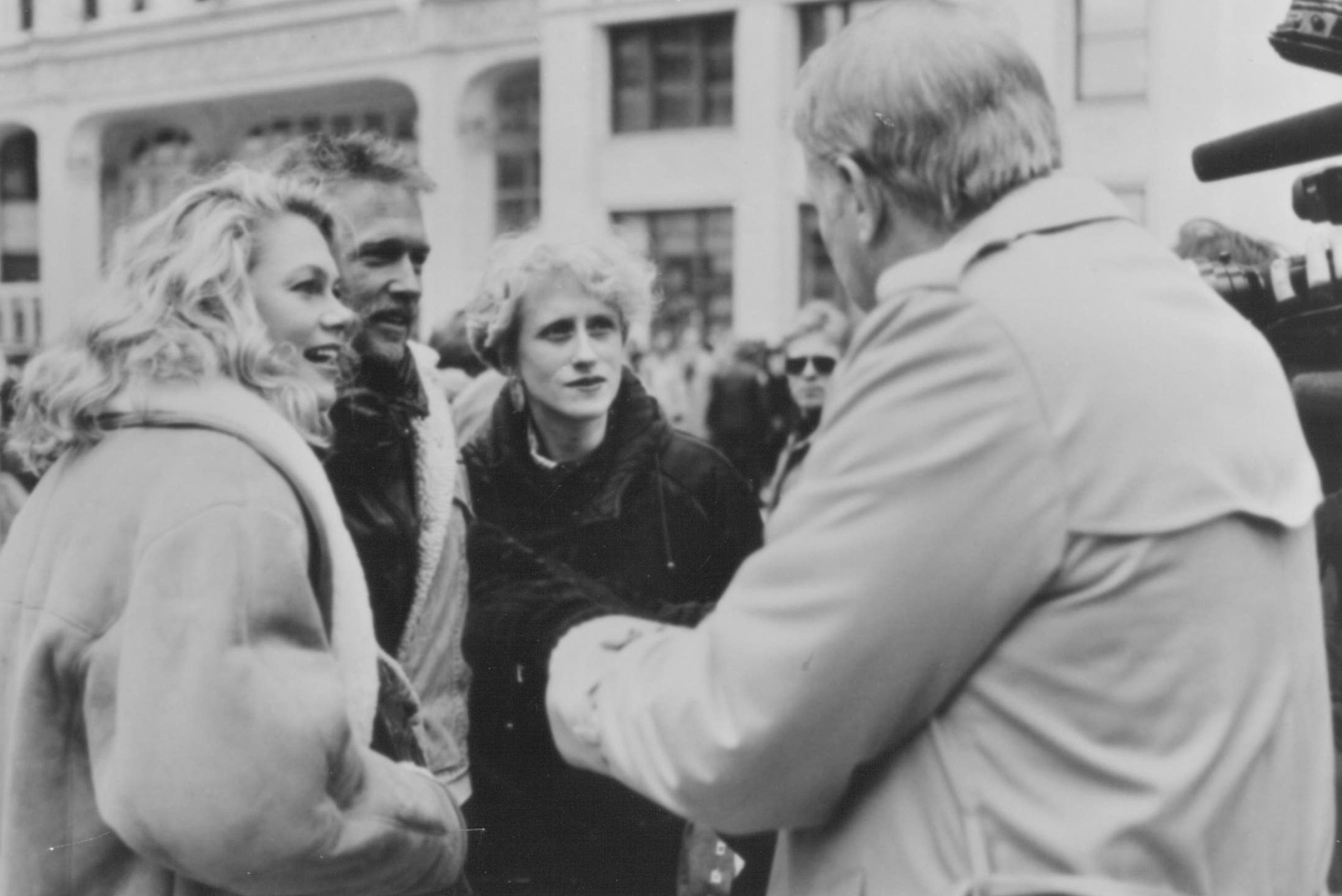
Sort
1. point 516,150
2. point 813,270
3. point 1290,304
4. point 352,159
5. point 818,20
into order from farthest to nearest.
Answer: point 516,150 < point 813,270 < point 818,20 < point 352,159 < point 1290,304

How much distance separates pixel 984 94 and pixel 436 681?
79.1 inches

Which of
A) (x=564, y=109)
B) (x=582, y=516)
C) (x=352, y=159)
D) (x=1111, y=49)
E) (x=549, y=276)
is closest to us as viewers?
(x=352, y=159)

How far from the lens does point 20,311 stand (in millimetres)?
29219

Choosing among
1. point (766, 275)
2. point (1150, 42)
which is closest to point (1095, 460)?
point (1150, 42)

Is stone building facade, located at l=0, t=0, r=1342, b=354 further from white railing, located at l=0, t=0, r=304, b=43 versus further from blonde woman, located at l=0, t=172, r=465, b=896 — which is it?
blonde woman, located at l=0, t=172, r=465, b=896

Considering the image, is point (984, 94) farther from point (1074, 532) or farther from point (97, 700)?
point (97, 700)

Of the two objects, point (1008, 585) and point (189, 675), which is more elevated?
point (1008, 585)

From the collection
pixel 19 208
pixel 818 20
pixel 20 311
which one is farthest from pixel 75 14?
pixel 818 20

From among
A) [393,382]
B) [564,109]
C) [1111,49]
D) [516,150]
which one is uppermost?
[1111,49]

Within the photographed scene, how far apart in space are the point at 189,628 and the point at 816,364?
17.7 ft

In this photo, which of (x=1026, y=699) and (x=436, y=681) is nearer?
(x=1026, y=699)

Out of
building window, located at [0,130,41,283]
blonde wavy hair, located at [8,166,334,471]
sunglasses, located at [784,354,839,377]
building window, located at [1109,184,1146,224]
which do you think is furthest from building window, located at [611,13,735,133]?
blonde wavy hair, located at [8,166,334,471]

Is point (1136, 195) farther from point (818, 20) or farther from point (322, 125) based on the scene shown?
point (322, 125)

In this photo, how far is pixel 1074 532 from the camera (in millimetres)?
1595
